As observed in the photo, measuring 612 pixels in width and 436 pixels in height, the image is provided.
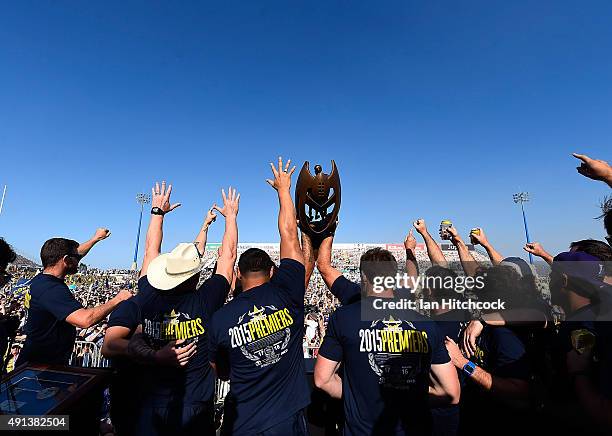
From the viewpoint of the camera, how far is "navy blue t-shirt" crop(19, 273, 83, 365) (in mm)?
3137

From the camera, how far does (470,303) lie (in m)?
3.39

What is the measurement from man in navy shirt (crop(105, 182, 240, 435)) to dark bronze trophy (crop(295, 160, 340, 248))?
106 cm

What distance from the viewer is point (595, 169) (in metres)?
2.32

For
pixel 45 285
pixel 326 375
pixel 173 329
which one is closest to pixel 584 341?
pixel 326 375

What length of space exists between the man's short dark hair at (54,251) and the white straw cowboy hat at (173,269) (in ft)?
A: 4.38

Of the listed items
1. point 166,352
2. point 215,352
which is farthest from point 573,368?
point 166,352

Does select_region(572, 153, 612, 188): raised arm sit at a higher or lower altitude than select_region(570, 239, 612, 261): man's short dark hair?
higher

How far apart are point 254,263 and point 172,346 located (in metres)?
0.85

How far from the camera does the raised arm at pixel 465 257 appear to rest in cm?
Result: 401

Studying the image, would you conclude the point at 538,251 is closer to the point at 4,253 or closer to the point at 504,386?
the point at 504,386

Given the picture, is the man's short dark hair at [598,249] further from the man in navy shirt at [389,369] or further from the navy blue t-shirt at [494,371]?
the man in navy shirt at [389,369]

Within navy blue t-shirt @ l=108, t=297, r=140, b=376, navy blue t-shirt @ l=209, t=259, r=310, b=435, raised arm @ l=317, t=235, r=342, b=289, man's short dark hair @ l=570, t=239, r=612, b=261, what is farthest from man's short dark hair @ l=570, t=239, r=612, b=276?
navy blue t-shirt @ l=108, t=297, r=140, b=376

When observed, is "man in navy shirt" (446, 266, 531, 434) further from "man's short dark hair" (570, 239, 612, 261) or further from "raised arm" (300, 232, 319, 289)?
"raised arm" (300, 232, 319, 289)

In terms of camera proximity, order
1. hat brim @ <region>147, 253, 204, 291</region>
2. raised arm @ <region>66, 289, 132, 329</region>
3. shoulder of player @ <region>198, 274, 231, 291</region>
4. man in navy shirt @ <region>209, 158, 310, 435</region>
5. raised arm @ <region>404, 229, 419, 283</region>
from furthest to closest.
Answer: raised arm @ <region>404, 229, 419, 283</region>
raised arm @ <region>66, 289, 132, 329</region>
shoulder of player @ <region>198, 274, 231, 291</region>
hat brim @ <region>147, 253, 204, 291</region>
man in navy shirt @ <region>209, 158, 310, 435</region>
